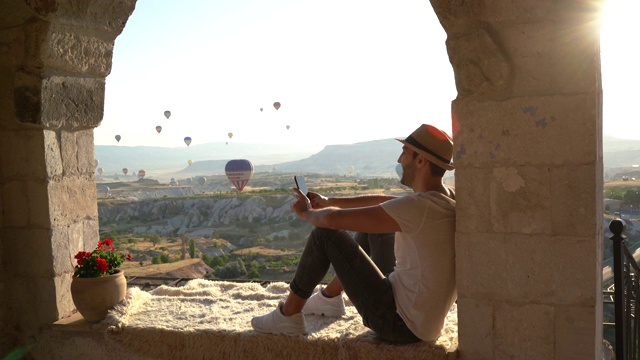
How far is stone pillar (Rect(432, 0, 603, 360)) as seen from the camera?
2.29 meters

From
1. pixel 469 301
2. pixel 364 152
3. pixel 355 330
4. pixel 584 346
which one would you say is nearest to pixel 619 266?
pixel 584 346

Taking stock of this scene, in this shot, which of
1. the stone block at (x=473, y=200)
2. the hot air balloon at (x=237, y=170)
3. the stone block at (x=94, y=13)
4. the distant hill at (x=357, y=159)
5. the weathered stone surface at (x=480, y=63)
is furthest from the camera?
the distant hill at (x=357, y=159)

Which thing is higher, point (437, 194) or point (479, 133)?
point (479, 133)

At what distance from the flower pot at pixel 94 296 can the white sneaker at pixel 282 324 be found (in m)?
0.99

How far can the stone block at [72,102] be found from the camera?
3.40 meters

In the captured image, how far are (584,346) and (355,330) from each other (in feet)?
3.66

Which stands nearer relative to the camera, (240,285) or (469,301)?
(469,301)

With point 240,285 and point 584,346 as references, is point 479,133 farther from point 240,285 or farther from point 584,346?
point 240,285

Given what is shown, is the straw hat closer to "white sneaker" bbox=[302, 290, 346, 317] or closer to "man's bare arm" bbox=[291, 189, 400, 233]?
"man's bare arm" bbox=[291, 189, 400, 233]

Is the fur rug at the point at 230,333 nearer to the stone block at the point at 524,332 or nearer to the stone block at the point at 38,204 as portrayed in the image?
the stone block at the point at 524,332

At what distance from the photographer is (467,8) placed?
93.7 inches

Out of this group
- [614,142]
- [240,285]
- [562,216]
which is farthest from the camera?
[614,142]

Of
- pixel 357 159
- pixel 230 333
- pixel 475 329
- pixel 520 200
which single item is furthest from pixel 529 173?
pixel 357 159

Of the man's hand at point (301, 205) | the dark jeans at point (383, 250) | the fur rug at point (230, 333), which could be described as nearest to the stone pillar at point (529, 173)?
the fur rug at point (230, 333)
